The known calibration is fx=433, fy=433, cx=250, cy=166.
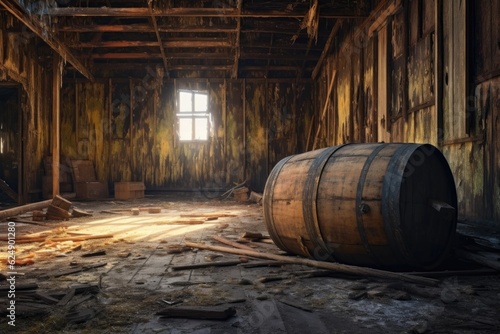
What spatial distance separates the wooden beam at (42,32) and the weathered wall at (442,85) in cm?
683

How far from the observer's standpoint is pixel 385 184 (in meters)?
3.30

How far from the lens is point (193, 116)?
15086mm

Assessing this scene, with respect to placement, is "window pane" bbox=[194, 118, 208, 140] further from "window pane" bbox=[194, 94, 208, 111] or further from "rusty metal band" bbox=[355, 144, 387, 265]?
"rusty metal band" bbox=[355, 144, 387, 265]

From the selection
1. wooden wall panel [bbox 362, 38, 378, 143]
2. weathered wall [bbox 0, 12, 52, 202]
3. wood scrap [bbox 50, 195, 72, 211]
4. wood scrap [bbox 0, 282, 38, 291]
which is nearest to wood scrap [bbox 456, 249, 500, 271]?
wood scrap [bbox 0, 282, 38, 291]

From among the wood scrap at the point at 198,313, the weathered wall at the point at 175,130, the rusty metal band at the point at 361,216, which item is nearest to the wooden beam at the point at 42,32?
the weathered wall at the point at 175,130

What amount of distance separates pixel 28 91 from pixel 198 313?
11139mm

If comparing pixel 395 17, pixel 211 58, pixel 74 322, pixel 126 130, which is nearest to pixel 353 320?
pixel 74 322

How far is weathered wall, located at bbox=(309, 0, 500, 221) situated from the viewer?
15.9ft

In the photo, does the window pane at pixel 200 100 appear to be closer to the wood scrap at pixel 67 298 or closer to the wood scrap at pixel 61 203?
the wood scrap at pixel 61 203

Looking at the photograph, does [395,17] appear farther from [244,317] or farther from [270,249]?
[244,317]

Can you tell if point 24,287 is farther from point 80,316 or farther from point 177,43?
point 177,43

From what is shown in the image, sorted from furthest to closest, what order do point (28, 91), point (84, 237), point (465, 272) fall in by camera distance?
1. point (28, 91)
2. point (84, 237)
3. point (465, 272)

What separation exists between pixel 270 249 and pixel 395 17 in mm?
5133

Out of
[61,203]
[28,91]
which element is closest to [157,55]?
[28,91]
